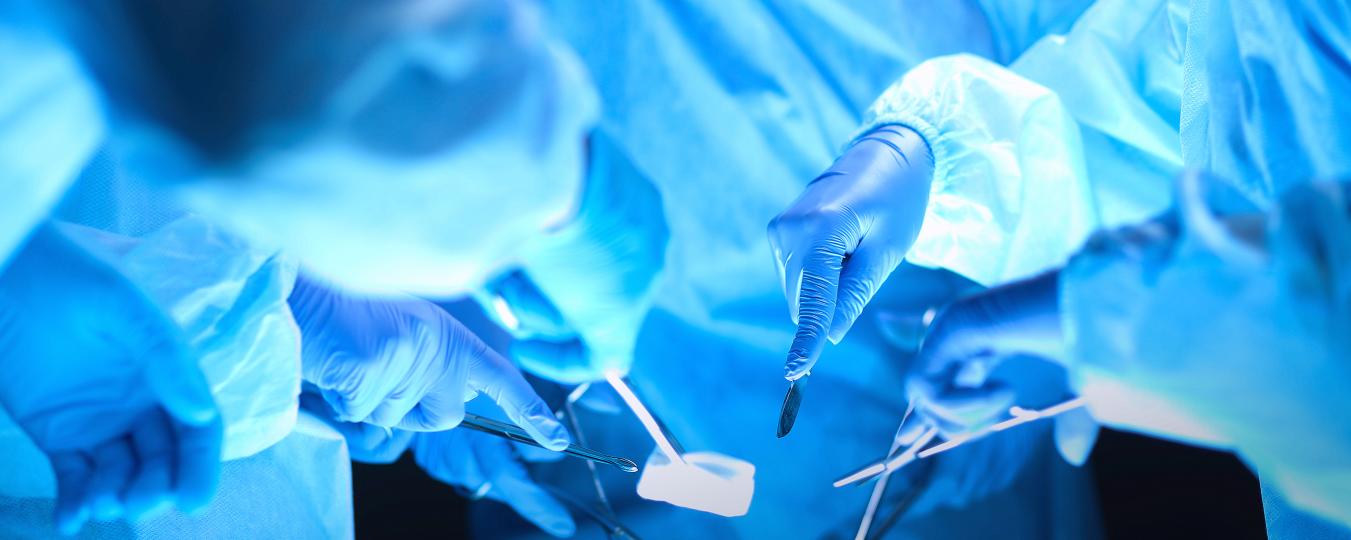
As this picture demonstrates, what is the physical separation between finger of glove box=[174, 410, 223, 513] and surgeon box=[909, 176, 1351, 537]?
3.22ft

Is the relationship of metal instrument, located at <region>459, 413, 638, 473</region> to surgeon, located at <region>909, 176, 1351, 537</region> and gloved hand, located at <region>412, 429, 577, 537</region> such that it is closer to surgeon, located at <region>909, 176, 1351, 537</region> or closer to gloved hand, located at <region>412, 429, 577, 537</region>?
gloved hand, located at <region>412, 429, 577, 537</region>

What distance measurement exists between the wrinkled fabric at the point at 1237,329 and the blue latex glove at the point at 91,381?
1.01 metres

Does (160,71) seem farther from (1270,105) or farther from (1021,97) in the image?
(1270,105)

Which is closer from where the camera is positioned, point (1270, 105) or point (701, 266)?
point (1270, 105)

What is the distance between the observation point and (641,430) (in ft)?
4.90

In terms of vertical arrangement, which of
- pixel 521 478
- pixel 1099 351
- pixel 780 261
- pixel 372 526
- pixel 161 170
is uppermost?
pixel 161 170

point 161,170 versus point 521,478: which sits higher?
point 161,170

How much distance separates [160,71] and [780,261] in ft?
2.73

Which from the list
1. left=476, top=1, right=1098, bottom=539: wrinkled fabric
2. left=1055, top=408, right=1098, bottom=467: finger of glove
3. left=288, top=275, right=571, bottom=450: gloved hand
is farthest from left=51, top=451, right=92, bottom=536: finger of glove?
left=1055, top=408, right=1098, bottom=467: finger of glove

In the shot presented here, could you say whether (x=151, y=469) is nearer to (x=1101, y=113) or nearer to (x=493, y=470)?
(x=493, y=470)

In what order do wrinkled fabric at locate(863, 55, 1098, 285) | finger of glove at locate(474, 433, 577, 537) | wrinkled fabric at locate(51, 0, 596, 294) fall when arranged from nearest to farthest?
wrinkled fabric at locate(51, 0, 596, 294) < wrinkled fabric at locate(863, 55, 1098, 285) < finger of glove at locate(474, 433, 577, 537)

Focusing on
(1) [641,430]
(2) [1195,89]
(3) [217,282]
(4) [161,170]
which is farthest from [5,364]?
(2) [1195,89]

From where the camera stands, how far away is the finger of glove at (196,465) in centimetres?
93

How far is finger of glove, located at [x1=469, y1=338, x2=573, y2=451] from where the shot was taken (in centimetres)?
125
